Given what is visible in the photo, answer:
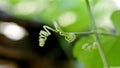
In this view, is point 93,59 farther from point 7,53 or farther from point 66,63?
point 7,53

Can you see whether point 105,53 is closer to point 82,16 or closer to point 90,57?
point 90,57

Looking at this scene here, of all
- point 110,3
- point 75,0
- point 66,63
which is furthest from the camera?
point 66,63

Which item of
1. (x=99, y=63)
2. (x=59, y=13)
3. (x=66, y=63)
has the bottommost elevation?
(x=99, y=63)

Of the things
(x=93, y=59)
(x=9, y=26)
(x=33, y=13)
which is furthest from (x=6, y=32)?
(x=93, y=59)

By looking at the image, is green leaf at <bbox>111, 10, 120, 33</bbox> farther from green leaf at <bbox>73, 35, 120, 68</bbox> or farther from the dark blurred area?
the dark blurred area

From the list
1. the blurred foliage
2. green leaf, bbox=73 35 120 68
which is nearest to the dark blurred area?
the blurred foliage

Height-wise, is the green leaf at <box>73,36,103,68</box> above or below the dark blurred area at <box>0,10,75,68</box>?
below
